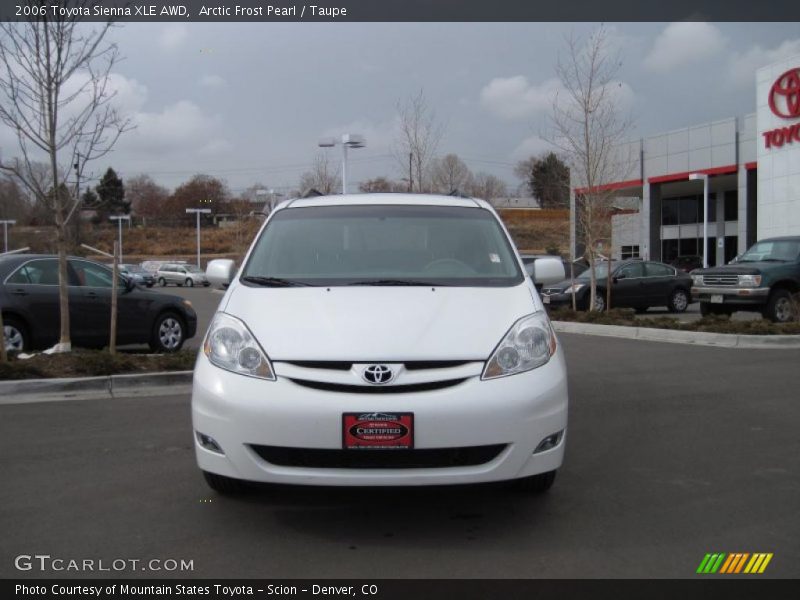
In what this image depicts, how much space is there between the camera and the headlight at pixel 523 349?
12.7 ft

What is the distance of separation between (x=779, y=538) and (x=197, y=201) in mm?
90006

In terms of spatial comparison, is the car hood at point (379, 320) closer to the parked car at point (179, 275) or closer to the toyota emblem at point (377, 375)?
the toyota emblem at point (377, 375)

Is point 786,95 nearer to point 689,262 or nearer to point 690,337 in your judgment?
point 689,262

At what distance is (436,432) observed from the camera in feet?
11.8

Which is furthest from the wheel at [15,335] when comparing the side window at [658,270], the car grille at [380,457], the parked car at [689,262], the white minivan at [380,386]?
the parked car at [689,262]

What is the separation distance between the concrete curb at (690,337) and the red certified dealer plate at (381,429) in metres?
9.78

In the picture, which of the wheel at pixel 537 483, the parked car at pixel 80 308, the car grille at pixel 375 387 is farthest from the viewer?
the parked car at pixel 80 308

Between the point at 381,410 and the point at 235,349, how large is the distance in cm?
91

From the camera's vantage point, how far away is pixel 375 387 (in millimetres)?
3684

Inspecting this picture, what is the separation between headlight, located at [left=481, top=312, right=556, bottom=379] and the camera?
3.87 meters

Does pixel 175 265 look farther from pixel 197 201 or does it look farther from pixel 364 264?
pixel 364 264

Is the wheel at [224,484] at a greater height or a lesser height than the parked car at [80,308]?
lesser

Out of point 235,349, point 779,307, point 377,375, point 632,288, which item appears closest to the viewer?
point 377,375

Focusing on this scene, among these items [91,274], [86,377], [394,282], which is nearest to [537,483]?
[394,282]
